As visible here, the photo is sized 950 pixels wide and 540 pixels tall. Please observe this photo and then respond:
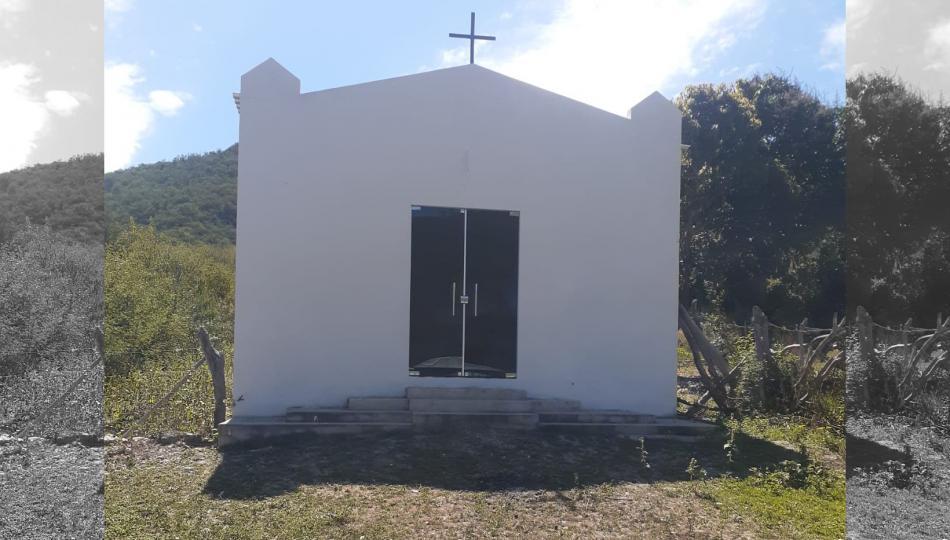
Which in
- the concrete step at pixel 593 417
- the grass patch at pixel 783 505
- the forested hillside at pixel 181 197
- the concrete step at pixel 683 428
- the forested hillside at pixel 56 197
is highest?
the forested hillside at pixel 181 197

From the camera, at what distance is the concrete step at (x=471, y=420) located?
7645 mm

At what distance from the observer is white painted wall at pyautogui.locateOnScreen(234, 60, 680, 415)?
7992mm

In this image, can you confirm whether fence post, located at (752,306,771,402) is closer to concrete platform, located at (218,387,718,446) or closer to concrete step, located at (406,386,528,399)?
concrete platform, located at (218,387,718,446)

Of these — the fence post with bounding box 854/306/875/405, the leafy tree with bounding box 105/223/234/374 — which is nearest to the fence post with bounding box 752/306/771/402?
the fence post with bounding box 854/306/875/405

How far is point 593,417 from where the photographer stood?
321 inches

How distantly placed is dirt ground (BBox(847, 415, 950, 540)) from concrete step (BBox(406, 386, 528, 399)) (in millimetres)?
3678

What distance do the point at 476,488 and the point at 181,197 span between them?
79.7 ft

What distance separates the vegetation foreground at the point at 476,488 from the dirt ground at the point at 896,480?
0.20m

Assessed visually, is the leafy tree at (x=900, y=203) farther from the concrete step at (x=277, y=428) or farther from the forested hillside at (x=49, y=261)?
the forested hillside at (x=49, y=261)

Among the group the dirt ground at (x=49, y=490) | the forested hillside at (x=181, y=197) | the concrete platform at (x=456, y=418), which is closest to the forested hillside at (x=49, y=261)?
the dirt ground at (x=49, y=490)

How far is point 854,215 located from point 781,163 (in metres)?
3.74

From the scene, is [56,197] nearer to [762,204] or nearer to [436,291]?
[436,291]

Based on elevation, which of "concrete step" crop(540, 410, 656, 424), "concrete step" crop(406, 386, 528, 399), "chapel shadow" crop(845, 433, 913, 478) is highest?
"concrete step" crop(406, 386, 528, 399)

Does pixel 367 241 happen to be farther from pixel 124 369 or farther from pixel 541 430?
pixel 124 369
